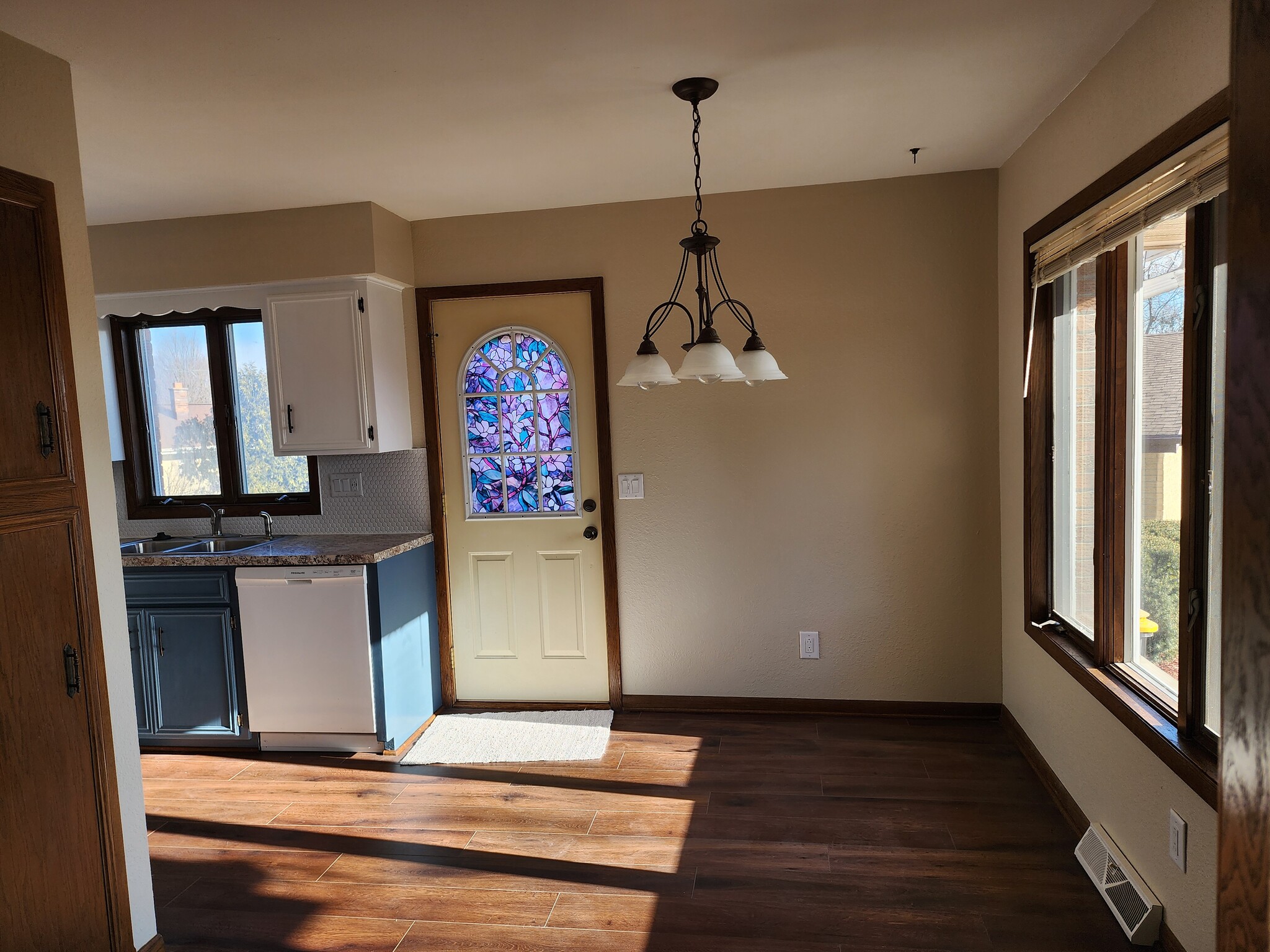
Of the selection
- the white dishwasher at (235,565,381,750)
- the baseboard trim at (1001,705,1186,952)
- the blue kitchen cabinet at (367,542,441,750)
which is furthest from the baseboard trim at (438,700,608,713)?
the baseboard trim at (1001,705,1186,952)

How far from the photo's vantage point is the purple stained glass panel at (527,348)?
4.06 meters

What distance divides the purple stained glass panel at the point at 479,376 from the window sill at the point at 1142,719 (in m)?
2.69

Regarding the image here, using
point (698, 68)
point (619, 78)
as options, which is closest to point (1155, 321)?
point (698, 68)

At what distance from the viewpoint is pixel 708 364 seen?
2.28 m

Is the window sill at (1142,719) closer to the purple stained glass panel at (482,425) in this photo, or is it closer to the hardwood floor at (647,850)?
the hardwood floor at (647,850)

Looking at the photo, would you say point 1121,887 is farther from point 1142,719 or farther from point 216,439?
point 216,439

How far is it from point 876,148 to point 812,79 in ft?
2.80

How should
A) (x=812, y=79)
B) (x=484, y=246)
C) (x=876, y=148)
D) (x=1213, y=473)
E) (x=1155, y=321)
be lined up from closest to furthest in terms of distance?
(x=1213, y=473)
(x=1155, y=321)
(x=812, y=79)
(x=876, y=148)
(x=484, y=246)

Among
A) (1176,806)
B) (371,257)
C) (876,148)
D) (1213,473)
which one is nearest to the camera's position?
(1213,473)

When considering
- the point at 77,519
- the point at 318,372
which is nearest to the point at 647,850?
the point at 77,519

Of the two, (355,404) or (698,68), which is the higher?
(698,68)

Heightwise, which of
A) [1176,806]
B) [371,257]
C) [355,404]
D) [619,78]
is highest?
[619,78]

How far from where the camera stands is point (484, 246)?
4.04 metres

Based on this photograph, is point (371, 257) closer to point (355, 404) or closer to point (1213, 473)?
point (355, 404)
